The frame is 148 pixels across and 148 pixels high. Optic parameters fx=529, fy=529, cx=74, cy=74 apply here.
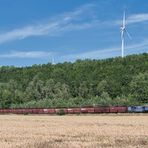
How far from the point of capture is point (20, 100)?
176 m

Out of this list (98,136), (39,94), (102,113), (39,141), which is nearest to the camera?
(39,141)

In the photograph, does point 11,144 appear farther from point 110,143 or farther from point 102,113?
point 102,113

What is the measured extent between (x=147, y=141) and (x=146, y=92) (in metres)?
128

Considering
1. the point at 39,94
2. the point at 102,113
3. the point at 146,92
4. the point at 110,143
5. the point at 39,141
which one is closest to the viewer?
the point at 110,143

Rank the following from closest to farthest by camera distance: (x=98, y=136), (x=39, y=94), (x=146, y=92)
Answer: (x=98, y=136), (x=146, y=92), (x=39, y=94)

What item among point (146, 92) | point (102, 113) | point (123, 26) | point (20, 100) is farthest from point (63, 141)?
point (20, 100)

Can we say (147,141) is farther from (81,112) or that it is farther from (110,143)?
(81,112)

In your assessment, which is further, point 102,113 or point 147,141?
point 102,113

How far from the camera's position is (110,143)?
3475 centimetres

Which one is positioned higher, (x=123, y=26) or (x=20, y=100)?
(x=123, y=26)

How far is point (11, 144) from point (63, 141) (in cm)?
378

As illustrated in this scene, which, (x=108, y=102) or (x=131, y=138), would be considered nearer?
(x=131, y=138)

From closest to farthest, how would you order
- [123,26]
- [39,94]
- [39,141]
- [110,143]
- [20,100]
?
[110,143] → [39,141] → [123,26] → [20,100] → [39,94]

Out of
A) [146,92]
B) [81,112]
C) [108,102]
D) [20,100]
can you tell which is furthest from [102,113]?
[20,100]
